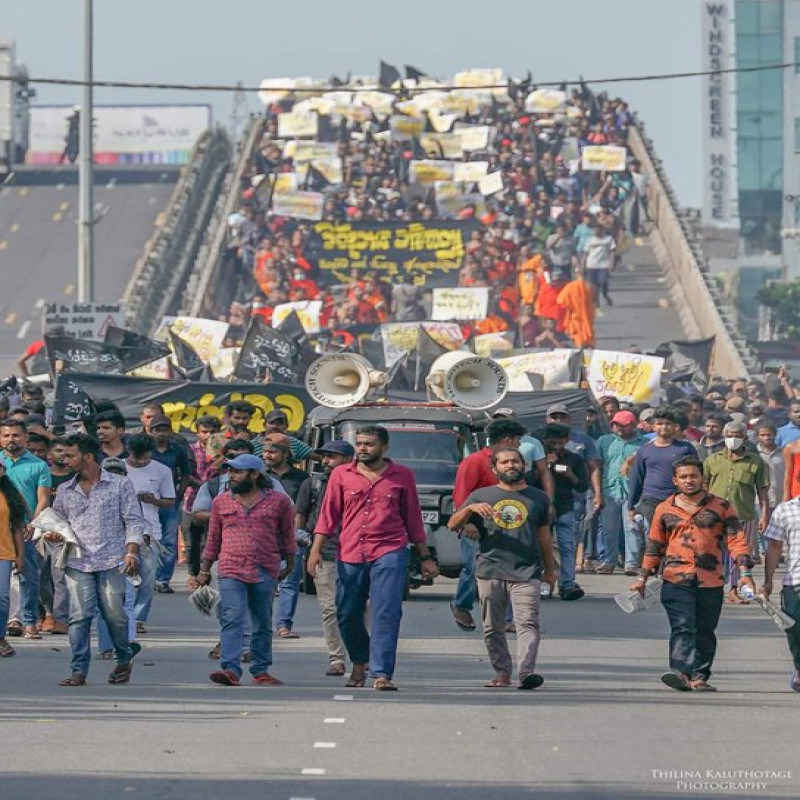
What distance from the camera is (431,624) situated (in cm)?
1891

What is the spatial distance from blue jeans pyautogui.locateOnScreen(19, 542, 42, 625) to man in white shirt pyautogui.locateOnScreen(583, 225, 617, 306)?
31.5 meters

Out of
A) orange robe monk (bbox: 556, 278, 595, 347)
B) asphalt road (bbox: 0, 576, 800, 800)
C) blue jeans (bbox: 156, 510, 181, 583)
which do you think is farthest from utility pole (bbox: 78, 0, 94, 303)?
asphalt road (bbox: 0, 576, 800, 800)

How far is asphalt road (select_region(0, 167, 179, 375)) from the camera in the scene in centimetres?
5709

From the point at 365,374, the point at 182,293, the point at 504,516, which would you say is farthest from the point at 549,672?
the point at 182,293

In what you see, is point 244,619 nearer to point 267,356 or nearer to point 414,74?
point 267,356

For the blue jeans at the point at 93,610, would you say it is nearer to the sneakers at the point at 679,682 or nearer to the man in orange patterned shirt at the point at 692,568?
the man in orange patterned shirt at the point at 692,568

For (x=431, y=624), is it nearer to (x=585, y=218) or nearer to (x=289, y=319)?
(x=289, y=319)

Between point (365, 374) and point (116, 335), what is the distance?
9403 millimetres

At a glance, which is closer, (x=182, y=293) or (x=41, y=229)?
(x=182, y=293)

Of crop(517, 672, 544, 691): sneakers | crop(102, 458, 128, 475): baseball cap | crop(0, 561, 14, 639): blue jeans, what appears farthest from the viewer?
crop(102, 458, 128, 475): baseball cap

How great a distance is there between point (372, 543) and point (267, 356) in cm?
1756

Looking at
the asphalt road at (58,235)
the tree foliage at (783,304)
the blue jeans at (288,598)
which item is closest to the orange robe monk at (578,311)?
the asphalt road at (58,235)

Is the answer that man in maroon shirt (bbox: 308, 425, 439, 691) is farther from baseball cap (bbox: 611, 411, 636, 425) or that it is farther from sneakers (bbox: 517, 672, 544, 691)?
baseball cap (bbox: 611, 411, 636, 425)

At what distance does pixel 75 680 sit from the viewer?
14.6 metres
